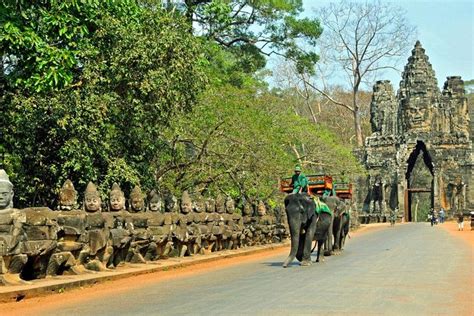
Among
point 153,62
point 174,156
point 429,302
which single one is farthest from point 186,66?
point 429,302

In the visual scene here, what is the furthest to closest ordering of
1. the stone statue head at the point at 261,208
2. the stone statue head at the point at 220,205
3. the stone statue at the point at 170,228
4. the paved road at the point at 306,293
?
the stone statue head at the point at 261,208 → the stone statue head at the point at 220,205 → the stone statue at the point at 170,228 → the paved road at the point at 306,293

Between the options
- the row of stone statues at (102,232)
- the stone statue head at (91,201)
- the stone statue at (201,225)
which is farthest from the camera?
the stone statue at (201,225)

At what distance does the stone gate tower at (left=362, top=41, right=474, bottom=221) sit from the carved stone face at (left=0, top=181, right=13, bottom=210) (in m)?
58.0

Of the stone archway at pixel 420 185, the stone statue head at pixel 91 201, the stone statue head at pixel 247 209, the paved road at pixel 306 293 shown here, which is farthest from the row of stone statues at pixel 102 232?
the stone archway at pixel 420 185

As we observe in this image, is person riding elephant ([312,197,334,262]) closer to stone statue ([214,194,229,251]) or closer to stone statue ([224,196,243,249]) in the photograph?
stone statue ([214,194,229,251])

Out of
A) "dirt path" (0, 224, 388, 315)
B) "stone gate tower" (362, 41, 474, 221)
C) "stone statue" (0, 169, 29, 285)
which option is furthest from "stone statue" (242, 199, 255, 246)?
"stone gate tower" (362, 41, 474, 221)

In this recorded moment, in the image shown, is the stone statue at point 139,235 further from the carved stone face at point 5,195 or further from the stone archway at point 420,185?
the stone archway at point 420,185

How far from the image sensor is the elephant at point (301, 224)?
17308 mm

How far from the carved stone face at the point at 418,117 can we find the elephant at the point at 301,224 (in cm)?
5391

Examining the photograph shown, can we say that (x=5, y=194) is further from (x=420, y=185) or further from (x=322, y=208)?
(x=420, y=185)

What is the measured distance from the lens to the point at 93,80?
63.9 feet

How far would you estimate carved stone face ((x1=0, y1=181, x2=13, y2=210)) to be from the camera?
1162cm

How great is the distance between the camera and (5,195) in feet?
38.3

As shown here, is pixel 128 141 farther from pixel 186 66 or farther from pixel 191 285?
pixel 191 285
